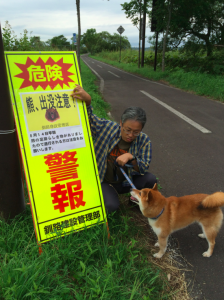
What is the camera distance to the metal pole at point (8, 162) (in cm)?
213

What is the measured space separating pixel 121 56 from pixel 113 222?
121 feet

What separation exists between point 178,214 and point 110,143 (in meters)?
1.16

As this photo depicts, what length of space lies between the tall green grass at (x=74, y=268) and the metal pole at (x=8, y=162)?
0.17 metres

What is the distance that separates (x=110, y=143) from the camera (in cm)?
277

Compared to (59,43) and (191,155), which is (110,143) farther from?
(59,43)

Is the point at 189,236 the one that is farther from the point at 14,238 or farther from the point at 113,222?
the point at 14,238

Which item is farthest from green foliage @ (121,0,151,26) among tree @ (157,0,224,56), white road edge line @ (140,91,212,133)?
white road edge line @ (140,91,212,133)

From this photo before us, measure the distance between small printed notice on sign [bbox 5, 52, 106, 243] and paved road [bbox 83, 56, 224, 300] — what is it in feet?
4.11

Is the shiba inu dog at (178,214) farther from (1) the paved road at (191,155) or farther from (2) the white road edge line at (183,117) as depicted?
(2) the white road edge line at (183,117)

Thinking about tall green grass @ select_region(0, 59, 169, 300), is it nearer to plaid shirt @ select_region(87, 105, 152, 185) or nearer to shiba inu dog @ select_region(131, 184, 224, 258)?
shiba inu dog @ select_region(131, 184, 224, 258)

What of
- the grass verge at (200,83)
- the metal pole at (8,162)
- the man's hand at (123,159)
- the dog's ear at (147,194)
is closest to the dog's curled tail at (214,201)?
the dog's ear at (147,194)

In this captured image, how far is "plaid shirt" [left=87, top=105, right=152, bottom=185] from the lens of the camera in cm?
275

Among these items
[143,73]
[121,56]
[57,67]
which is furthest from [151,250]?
[121,56]

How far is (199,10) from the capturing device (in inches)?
567
